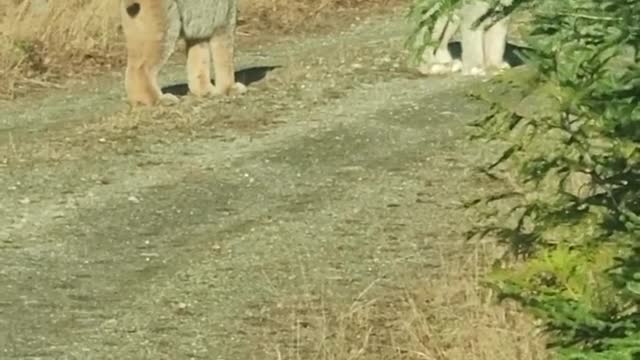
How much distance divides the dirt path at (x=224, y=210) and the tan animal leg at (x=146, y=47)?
215 millimetres

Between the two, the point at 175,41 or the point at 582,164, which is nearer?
the point at 582,164

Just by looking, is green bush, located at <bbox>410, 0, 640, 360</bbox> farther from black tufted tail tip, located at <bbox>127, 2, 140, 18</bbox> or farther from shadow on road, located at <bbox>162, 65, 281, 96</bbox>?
shadow on road, located at <bbox>162, 65, 281, 96</bbox>

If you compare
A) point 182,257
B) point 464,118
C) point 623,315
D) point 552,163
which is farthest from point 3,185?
point 623,315

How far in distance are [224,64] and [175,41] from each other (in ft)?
1.52

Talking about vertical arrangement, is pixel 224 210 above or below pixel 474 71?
above

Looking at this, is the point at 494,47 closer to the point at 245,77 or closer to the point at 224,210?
the point at 245,77

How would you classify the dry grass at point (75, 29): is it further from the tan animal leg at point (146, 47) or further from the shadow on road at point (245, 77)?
the tan animal leg at point (146, 47)

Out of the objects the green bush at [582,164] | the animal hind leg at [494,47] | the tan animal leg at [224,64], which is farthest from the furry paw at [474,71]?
the green bush at [582,164]

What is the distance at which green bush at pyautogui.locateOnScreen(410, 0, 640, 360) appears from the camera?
146 inches

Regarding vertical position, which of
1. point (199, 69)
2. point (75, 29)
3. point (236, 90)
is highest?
point (199, 69)

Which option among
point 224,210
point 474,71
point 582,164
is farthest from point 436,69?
point 582,164

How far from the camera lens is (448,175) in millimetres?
10242

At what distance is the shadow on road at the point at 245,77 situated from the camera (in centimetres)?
1413

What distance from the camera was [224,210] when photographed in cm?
934
